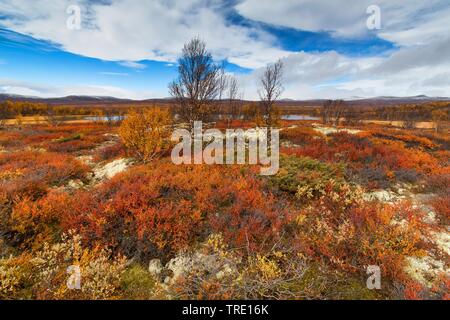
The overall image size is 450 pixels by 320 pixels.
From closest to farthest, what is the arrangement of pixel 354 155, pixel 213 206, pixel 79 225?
pixel 79 225
pixel 213 206
pixel 354 155

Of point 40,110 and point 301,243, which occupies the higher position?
point 40,110

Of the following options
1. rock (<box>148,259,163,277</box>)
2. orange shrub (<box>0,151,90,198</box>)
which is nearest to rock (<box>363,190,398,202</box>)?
rock (<box>148,259,163,277</box>)

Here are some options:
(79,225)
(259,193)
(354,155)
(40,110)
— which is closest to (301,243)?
(259,193)

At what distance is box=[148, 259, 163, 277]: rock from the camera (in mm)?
3737

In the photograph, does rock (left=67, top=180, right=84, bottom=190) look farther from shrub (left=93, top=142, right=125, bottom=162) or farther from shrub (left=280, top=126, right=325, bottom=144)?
shrub (left=280, top=126, right=325, bottom=144)

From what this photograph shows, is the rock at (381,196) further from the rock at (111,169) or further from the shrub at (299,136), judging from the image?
the rock at (111,169)

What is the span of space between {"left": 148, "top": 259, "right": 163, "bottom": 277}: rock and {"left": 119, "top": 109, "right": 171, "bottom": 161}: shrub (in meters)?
6.56

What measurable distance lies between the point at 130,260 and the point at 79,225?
1.44 metres

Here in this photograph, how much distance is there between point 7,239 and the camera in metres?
4.03

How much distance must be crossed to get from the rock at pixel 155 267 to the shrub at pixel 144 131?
6.56 meters

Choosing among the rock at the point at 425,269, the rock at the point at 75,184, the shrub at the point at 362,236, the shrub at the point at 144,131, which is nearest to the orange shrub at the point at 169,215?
the shrub at the point at 362,236

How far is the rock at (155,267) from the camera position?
3.74 m
